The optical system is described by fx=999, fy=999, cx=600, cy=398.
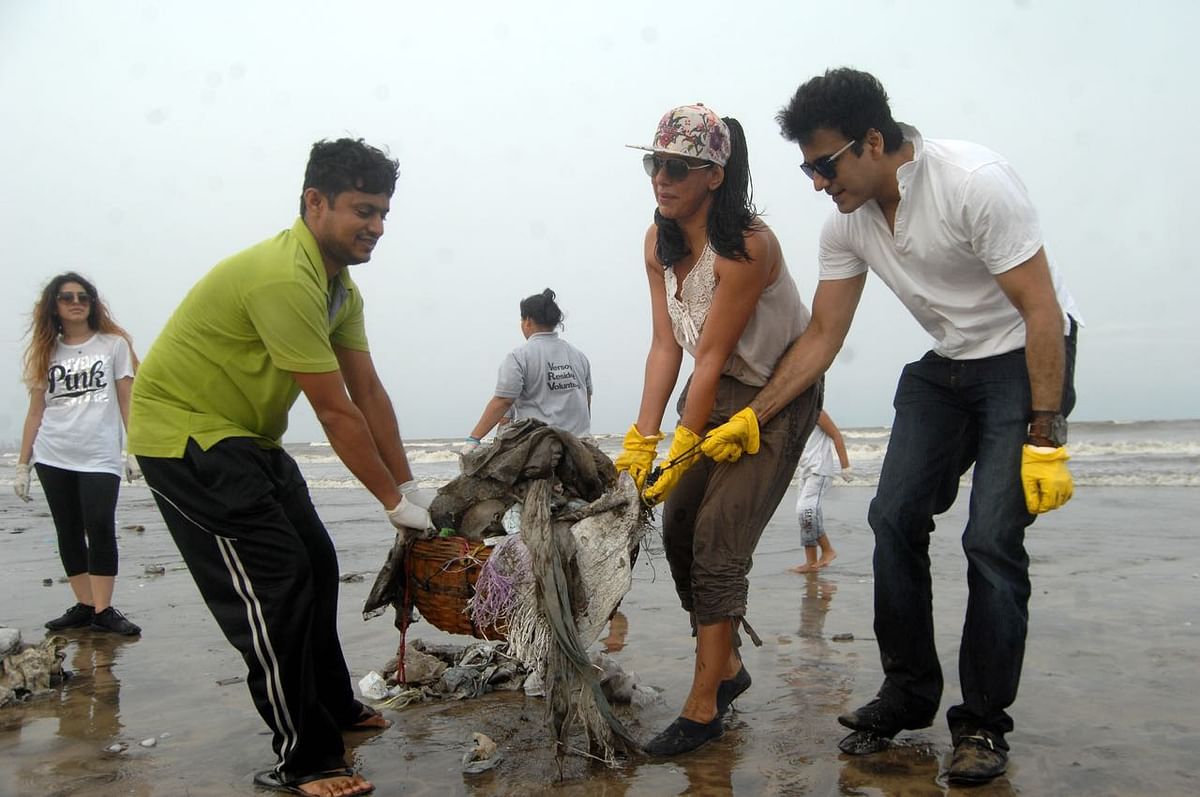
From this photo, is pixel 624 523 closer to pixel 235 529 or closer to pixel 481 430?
pixel 235 529

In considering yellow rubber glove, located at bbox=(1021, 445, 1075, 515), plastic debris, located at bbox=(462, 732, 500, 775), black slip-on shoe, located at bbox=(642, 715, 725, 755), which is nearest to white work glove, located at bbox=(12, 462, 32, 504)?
plastic debris, located at bbox=(462, 732, 500, 775)

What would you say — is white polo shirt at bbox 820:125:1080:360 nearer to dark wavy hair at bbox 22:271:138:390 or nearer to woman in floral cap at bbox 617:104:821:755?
woman in floral cap at bbox 617:104:821:755

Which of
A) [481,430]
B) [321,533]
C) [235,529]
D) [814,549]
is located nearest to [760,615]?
[814,549]

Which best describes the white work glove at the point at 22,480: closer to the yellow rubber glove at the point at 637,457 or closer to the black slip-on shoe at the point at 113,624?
the black slip-on shoe at the point at 113,624

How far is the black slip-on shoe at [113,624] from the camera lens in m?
5.29

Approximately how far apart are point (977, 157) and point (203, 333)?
2487mm

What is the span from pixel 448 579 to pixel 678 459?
2.94 ft

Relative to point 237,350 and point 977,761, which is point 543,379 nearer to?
point 237,350

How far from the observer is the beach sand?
122 inches

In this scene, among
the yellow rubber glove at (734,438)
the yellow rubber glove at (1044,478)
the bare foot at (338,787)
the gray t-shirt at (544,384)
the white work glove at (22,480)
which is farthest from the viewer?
the gray t-shirt at (544,384)

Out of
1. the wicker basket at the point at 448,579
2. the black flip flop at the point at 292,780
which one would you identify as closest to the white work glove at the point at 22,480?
the black flip flop at the point at 292,780

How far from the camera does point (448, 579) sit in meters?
3.20

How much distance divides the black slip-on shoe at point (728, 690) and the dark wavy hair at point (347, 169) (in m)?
2.06

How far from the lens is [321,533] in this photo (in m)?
3.46
